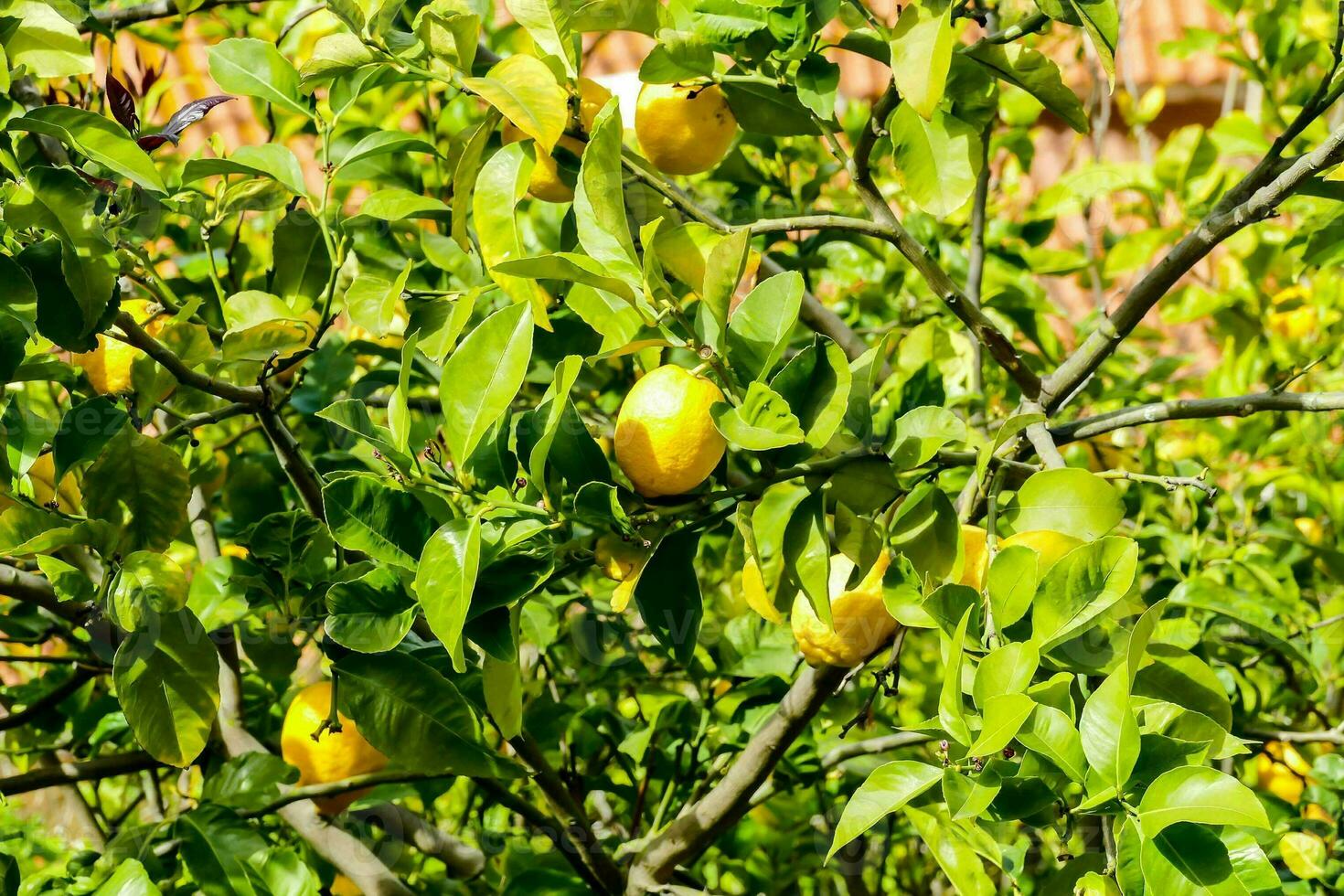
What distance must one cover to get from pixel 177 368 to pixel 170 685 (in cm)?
22

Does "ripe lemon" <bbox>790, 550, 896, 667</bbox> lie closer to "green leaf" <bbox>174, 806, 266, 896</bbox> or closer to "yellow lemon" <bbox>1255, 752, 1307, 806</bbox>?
"green leaf" <bbox>174, 806, 266, 896</bbox>

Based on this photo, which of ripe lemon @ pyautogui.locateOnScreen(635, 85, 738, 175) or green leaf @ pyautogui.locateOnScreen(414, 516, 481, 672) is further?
ripe lemon @ pyautogui.locateOnScreen(635, 85, 738, 175)

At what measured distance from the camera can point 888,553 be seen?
86 centimetres

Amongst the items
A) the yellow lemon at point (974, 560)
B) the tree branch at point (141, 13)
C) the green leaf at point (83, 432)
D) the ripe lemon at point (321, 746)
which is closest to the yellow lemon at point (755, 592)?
the yellow lemon at point (974, 560)

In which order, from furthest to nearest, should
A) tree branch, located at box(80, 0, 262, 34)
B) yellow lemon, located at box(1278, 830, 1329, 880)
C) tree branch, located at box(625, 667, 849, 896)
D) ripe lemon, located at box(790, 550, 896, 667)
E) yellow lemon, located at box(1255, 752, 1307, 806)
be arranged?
yellow lemon, located at box(1255, 752, 1307, 806) < tree branch, located at box(80, 0, 262, 34) < yellow lemon, located at box(1278, 830, 1329, 880) < tree branch, located at box(625, 667, 849, 896) < ripe lemon, located at box(790, 550, 896, 667)

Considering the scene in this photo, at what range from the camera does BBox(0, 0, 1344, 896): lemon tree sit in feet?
2.28

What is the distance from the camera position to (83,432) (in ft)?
2.76

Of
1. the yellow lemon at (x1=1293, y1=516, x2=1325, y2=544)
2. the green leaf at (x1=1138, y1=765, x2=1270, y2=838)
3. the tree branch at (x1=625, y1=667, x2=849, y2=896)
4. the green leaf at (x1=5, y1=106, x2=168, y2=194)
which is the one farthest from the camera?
the yellow lemon at (x1=1293, y1=516, x2=1325, y2=544)

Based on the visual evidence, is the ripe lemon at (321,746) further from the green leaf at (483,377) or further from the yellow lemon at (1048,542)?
the yellow lemon at (1048,542)

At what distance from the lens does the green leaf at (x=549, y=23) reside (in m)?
0.82

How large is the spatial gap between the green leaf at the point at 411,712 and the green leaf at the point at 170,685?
10 cm

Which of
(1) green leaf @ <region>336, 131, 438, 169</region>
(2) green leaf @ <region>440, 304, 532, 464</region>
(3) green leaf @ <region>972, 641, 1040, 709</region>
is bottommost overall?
(3) green leaf @ <region>972, 641, 1040, 709</region>

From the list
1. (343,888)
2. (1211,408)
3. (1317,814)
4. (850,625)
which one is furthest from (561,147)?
(1317,814)

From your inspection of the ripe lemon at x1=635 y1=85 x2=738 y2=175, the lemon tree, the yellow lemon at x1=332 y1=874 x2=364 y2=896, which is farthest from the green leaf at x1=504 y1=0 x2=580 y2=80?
the yellow lemon at x1=332 y1=874 x2=364 y2=896
